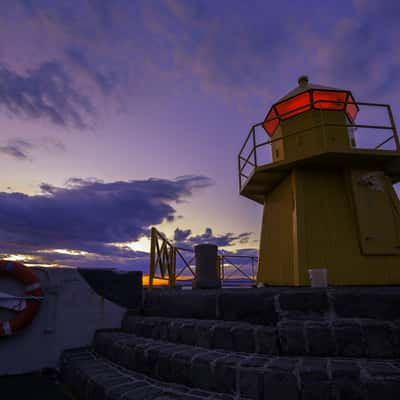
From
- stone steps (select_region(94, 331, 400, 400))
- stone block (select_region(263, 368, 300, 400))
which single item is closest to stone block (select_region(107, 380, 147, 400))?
stone steps (select_region(94, 331, 400, 400))

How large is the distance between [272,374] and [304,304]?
48.8 inches

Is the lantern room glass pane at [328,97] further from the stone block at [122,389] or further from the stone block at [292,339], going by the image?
the stone block at [122,389]

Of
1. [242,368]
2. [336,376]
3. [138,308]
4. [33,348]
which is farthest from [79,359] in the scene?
[336,376]

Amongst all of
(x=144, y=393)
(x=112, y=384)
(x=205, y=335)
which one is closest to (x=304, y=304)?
(x=205, y=335)

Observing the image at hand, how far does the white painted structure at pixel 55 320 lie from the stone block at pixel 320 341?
412 cm

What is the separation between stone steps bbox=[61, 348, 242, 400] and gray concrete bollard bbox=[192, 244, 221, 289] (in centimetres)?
419

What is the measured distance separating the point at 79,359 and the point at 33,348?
996 millimetres

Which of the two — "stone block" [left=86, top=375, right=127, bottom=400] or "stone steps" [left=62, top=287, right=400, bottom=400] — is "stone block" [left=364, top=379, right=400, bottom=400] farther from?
"stone block" [left=86, top=375, right=127, bottom=400]

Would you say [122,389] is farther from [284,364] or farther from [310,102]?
[310,102]

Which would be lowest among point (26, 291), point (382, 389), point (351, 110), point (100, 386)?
point (100, 386)

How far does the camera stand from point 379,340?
3111 mm

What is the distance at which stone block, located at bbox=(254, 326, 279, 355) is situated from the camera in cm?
337

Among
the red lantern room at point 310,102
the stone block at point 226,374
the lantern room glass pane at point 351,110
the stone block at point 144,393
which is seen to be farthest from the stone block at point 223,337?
the lantern room glass pane at point 351,110

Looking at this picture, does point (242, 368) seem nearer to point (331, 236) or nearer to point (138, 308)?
point (138, 308)
